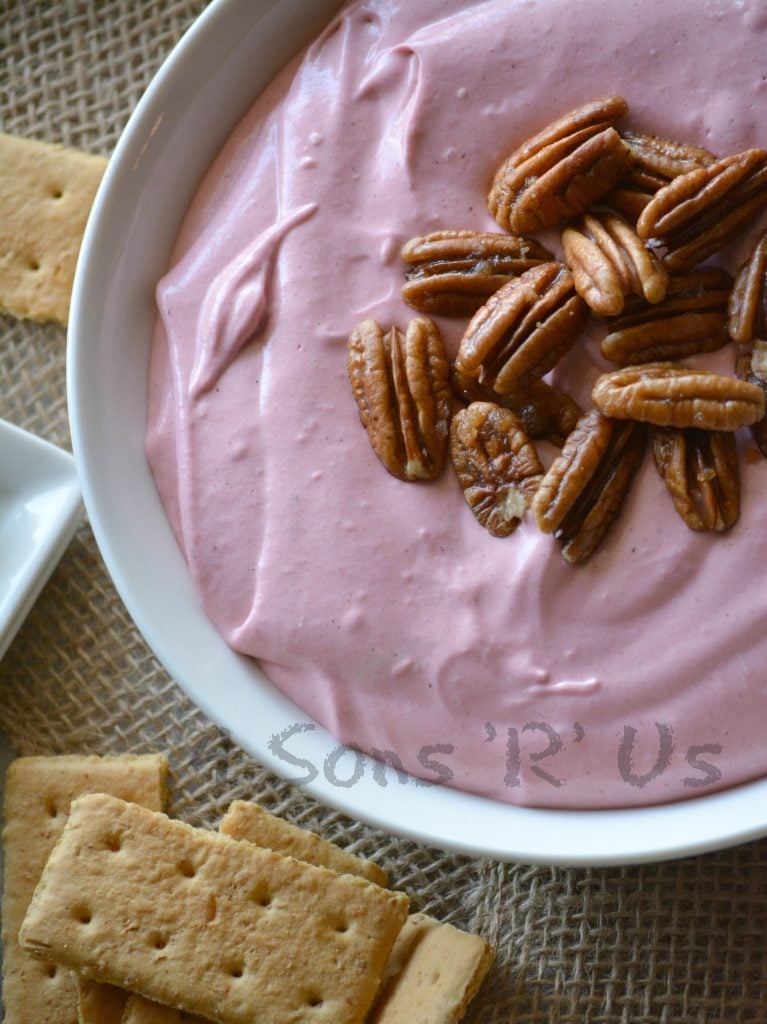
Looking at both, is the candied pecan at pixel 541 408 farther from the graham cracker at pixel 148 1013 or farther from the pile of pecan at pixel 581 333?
the graham cracker at pixel 148 1013

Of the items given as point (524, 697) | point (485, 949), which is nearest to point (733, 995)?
point (485, 949)

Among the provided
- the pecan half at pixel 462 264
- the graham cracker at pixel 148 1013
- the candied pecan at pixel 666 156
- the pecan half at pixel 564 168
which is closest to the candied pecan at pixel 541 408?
the pecan half at pixel 462 264

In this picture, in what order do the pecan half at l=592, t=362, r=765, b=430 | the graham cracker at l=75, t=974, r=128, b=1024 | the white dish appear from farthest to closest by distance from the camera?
1. the white dish
2. the graham cracker at l=75, t=974, r=128, b=1024
3. the pecan half at l=592, t=362, r=765, b=430

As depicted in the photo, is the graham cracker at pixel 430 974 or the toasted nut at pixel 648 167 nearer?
the toasted nut at pixel 648 167

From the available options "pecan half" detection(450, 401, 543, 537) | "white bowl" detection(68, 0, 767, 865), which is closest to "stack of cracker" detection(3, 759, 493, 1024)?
"white bowl" detection(68, 0, 767, 865)

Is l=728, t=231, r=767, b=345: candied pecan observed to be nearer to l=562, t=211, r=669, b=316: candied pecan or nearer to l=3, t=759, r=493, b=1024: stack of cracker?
l=562, t=211, r=669, b=316: candied pecan
